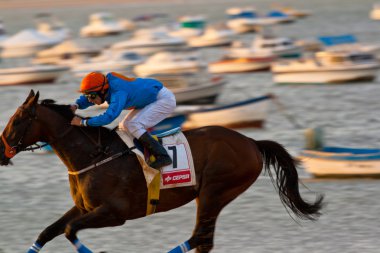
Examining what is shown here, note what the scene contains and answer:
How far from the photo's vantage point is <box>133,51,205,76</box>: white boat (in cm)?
4662

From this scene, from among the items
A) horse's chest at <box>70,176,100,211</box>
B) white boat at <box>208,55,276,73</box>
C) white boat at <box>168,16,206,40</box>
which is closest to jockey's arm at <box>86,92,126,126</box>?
horse's chest at <box>70,176,100,211</box>

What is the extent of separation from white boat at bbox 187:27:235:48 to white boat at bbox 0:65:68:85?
2432 centimetres

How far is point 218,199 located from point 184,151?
36.8 inches

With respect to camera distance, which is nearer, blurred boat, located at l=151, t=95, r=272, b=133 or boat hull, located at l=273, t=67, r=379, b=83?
blurred boat, located at l=151, t=95, r=272, b=133

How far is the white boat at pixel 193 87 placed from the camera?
3969 centimetres

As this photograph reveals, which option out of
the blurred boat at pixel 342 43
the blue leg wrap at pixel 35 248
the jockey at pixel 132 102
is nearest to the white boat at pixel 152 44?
the blurred boat at pixel 342 43

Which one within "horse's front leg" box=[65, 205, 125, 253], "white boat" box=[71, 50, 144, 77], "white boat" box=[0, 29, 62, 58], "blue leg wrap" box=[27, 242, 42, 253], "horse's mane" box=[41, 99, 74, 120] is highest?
"horse's mane" box=[41, 99, 74, 120]

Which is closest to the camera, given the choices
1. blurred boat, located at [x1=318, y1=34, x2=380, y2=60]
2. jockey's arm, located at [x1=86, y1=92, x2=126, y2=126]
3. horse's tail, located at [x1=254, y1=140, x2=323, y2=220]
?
jockey's arm, located at [x1=86, y1=92, x2=126, y2=126]

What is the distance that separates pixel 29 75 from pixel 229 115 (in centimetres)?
2196

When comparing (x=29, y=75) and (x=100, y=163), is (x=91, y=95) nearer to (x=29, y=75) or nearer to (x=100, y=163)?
(x=100, y=163)

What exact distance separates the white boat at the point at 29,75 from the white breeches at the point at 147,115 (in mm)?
38630

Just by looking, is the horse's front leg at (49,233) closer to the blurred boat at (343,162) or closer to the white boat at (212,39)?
the blurred boat at (343,162)

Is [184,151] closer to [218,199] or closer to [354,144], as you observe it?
[218,199]

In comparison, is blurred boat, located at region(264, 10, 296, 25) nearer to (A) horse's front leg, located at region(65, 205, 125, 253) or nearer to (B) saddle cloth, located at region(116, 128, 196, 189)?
(B) saddle cloth, located at region(116, 128, 196, 189)
